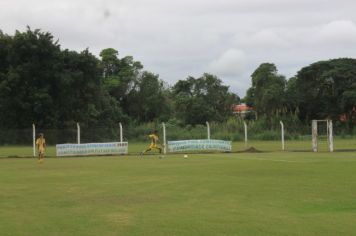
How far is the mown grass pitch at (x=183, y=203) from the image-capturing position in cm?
962

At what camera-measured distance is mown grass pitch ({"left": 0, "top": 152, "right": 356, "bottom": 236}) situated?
962 cm

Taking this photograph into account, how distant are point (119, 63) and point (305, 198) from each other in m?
68.4

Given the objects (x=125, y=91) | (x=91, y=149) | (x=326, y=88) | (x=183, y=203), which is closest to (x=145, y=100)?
(x=125, y=91)

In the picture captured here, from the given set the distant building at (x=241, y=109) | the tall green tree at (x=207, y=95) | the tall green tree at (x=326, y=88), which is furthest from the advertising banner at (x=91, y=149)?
the distant building at (x=241, y=109)

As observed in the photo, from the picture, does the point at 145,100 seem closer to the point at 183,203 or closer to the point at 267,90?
the point at 267,90

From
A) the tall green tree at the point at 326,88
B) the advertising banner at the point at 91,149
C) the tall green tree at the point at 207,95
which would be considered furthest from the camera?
the tall green tree at the point at 207,95

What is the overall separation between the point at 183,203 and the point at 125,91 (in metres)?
69.1

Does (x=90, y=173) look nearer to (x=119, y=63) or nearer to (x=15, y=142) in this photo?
(x=15, y=142)

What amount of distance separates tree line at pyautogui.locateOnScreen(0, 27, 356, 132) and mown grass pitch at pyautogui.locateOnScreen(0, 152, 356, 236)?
3451 cm

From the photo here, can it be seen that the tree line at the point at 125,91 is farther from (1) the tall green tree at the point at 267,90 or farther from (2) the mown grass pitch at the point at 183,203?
(2) the mown grass pitch at the point at 183,203

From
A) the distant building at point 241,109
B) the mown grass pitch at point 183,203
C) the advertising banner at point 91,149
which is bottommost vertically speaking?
the mown grass pitch at point 183,203

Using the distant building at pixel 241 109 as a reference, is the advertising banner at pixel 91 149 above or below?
below

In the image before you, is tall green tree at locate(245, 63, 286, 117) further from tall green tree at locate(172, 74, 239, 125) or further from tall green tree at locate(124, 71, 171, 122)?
tall green tree at locate(124, 71, 171, 122)

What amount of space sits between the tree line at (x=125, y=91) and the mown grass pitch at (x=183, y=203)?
34.5 metres
